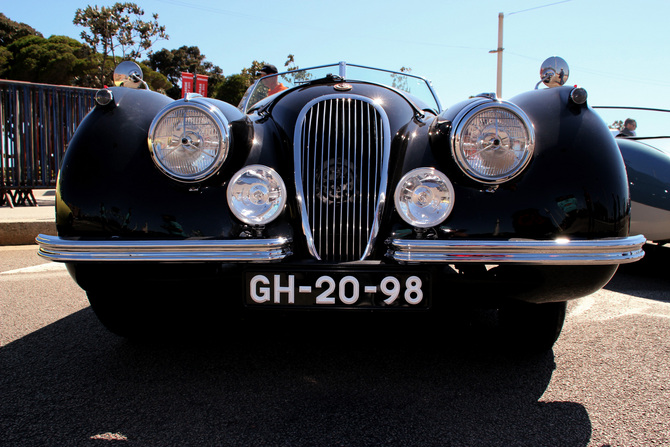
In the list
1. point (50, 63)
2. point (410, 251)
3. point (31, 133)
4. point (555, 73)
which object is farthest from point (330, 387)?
point (50, 63)

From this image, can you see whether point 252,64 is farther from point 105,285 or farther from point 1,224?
point 105,285

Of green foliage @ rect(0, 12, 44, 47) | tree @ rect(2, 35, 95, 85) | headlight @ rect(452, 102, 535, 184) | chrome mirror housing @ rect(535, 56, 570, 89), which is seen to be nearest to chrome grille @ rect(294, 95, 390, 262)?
headlight @ rect(452, 102, 535, 184)

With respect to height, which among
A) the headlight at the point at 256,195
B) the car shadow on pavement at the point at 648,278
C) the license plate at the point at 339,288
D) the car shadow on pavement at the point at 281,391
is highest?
the headlight at the point at 256,195

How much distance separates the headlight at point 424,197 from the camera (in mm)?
1811

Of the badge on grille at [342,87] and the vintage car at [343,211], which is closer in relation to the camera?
the vintage car at [343,211]

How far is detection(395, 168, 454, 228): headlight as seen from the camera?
1.81m

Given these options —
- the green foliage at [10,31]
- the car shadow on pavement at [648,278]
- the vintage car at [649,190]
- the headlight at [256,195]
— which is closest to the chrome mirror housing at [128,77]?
the headlight at [256,195]

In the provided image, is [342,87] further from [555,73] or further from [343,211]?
[555,73]

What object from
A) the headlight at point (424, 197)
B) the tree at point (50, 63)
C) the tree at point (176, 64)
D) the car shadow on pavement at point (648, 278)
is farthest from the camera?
the tree at point (176, 64)

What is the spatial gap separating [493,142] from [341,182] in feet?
2.02

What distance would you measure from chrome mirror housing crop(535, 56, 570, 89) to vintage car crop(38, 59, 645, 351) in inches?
18.7

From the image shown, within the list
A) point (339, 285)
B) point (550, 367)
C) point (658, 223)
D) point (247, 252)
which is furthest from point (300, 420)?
point (658, 223)

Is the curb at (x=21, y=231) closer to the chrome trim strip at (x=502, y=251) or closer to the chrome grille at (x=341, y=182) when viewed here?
the chrome grille at (x=341, y=182)

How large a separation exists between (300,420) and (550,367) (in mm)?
1198
